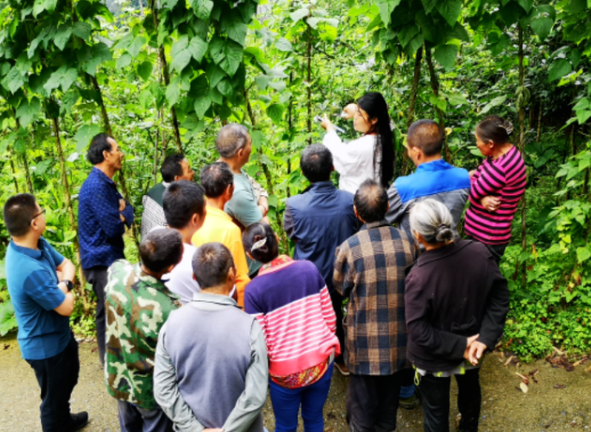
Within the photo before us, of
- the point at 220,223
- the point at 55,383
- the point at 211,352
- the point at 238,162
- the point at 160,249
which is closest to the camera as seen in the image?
the point at 211,352

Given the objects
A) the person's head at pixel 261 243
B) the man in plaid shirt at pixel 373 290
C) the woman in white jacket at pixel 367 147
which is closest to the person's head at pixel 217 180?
the person's head at pixel 261 243

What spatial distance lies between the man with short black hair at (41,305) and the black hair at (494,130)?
3.07 meters

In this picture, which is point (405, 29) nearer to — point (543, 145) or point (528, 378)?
point (543, 145)

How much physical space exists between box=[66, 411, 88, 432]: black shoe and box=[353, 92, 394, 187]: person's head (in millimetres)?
2936

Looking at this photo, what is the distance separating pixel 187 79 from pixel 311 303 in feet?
5.92

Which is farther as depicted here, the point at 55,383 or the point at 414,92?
the point at 414,92

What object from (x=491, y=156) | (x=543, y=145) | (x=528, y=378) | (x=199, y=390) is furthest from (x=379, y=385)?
(x=543, y=145)

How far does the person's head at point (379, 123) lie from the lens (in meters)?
3.12

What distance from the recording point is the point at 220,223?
2447mm

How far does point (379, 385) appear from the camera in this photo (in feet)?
8.33

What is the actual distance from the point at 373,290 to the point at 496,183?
137 centimetres

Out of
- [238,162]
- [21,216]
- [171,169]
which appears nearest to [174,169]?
[171,169]

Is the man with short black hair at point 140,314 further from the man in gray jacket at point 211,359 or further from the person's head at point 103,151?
the person's head at point 103,151

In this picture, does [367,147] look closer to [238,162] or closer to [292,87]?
[238,162]
